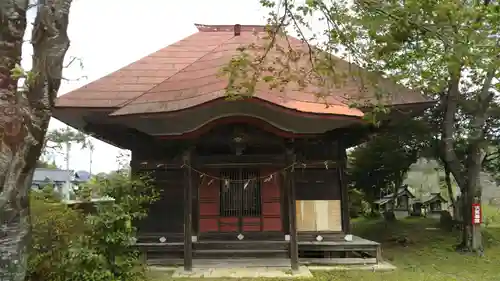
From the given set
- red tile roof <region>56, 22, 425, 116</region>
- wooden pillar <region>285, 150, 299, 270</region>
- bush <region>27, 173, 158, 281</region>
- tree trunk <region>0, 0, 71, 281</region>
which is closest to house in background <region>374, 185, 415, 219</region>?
red tile roof <region>56, 22, 425, 116</region>

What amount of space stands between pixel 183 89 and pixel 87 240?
356cm

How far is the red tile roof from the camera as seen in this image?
773 cm

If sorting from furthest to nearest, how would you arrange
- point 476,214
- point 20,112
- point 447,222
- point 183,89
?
1. point 447,222
2. point 476,214
3. point 183,89
4. point 20,112

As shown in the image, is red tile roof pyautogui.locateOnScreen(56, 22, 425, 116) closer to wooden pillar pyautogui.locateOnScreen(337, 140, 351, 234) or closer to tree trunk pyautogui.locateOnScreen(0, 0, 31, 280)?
wooden pillar pyautogui.locateOnScreen(337, 140, 351, 234)

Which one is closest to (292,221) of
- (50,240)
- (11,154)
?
(50,240)

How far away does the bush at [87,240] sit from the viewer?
5.88 m

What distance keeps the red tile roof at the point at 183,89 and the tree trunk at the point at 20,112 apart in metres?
2.93

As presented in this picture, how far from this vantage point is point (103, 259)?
6.11 m

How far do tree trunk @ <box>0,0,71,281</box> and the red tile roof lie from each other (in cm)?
293

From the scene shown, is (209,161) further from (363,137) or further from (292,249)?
(363,137)

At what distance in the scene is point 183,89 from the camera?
8.50 metres

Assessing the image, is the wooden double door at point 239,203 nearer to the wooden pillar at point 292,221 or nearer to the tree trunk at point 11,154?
the wooden pillar at point 292,221

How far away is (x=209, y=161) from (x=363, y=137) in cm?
388

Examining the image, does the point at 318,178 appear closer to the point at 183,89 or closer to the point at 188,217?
the point at 188,217
